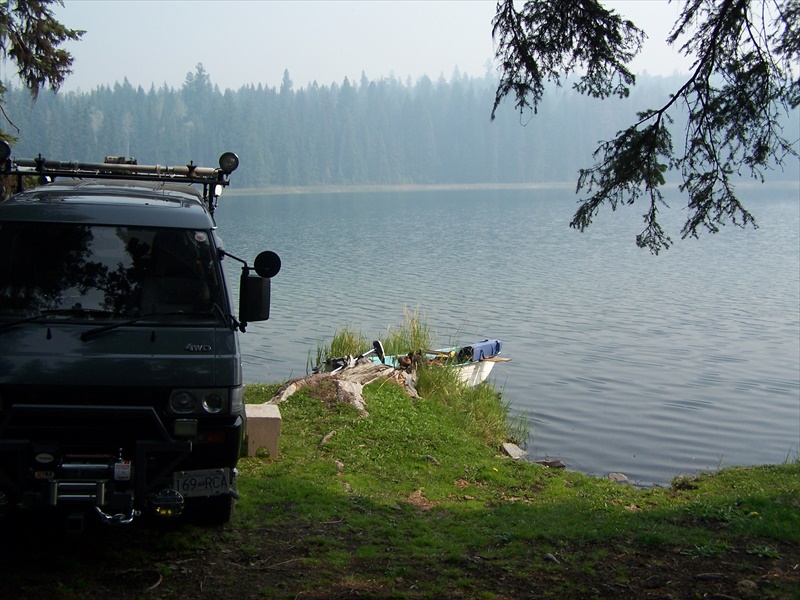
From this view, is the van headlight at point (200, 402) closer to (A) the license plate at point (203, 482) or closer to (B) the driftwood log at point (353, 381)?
(A) the license plate at point (203, 482)

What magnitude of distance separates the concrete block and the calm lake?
5988 mm

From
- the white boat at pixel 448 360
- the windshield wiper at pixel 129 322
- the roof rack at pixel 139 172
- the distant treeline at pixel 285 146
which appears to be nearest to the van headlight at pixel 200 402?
the windshield wiper at pixel 129 322

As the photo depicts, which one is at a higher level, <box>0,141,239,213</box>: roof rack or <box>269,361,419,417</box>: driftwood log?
<box>0,141,239,213</box>: roof rack

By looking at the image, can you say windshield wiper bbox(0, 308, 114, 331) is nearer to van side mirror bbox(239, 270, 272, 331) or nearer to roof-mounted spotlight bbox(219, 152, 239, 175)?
van side mirror bbox(239, 270, 272, 331)

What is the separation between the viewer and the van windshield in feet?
20.5

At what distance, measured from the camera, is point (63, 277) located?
250 inches

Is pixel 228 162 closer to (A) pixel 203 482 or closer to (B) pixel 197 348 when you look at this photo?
(B) pixel 197 348

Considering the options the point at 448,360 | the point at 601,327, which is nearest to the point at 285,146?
the point at 601,327

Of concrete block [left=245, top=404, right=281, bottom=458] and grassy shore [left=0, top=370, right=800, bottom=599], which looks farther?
concrete block [left=245, top=404, right=281, bottom=458]

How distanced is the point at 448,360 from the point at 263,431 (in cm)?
758

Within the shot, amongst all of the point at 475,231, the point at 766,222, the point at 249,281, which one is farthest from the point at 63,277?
the point at 766,222

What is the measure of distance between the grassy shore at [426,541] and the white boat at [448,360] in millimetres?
4887

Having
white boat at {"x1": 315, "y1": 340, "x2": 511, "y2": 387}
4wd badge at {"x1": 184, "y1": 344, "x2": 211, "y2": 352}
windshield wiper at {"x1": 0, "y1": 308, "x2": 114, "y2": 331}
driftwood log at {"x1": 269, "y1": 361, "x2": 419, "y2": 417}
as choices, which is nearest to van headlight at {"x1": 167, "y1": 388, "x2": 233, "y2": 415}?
4wd badge at {"x1": 184, "y1": 344, "x2": 211, "y2": 352}

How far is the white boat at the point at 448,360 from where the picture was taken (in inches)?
620
